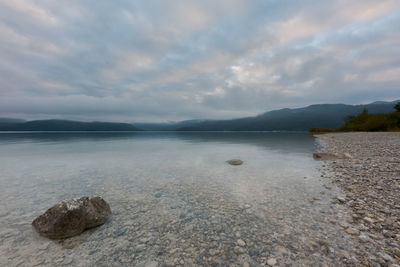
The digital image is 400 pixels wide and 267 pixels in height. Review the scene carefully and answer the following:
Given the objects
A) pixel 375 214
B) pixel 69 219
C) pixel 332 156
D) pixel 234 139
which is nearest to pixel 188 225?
pixel 69 219

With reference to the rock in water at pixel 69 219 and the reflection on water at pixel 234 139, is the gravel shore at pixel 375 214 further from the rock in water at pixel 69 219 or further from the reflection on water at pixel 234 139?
the reflection on water at pixel 234 139

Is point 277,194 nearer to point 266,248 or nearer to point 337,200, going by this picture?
point 337,200

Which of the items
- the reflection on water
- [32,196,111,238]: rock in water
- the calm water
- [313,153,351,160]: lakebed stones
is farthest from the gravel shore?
the reflection on water

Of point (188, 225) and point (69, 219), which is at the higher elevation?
point (69, 219)

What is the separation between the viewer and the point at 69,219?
18.5ft

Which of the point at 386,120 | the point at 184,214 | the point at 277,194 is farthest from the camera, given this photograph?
the point at 386,120

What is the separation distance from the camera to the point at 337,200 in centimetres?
732

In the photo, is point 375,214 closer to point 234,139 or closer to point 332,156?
point 332,156

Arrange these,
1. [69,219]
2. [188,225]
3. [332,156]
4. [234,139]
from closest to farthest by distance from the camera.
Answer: [69,219] → [188,225] → [332,156] → [234,139]

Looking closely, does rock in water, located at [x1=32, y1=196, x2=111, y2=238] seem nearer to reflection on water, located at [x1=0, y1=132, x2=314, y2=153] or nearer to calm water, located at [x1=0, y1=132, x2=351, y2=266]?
calm water, located at [x1=0, y1=132, x2=351, y2=266]

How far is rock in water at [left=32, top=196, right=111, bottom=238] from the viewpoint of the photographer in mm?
5488

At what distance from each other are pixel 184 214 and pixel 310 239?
15.1 ft

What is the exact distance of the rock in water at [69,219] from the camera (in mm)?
5488

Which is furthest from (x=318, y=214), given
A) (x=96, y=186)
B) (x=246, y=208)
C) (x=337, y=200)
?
(x=96, y=186)
